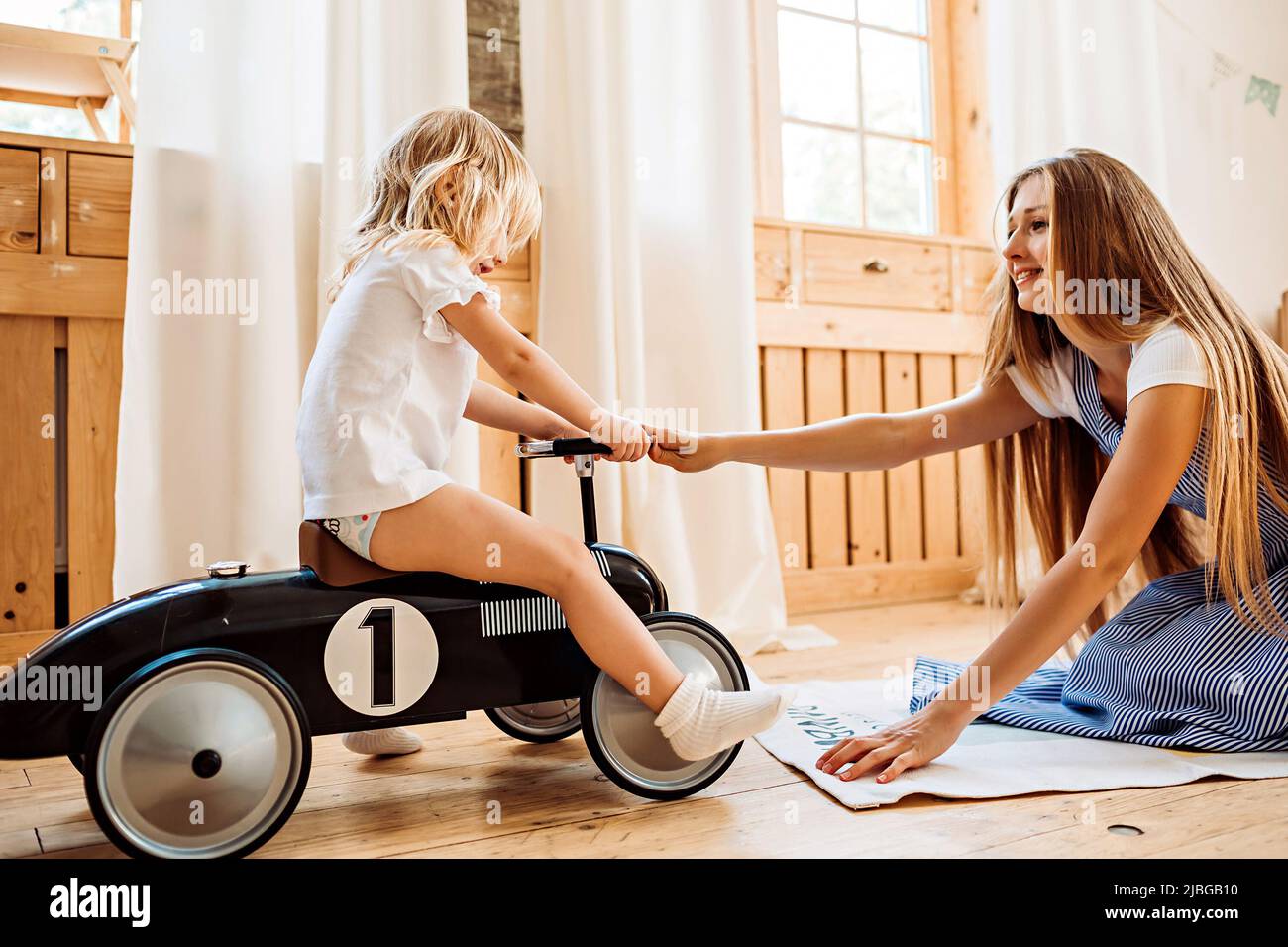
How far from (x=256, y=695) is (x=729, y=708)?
491 mm

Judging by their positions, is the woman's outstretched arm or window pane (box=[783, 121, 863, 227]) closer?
the woman's outstretched arm

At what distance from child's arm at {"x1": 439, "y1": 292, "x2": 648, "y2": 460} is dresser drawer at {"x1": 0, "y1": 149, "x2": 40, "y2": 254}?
3.37 ft

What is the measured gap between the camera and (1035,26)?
8.46ft

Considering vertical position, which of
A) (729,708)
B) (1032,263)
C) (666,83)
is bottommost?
(729,708)

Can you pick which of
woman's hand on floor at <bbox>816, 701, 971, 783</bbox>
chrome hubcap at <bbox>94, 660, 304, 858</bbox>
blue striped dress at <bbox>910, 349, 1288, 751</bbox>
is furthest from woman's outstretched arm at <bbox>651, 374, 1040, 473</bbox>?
chrome hubcap at <bbox>94, 660, 304, 858</bbox>

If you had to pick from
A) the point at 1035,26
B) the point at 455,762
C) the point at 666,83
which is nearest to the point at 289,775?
the point at 455,762

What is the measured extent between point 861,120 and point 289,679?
91.3 inches

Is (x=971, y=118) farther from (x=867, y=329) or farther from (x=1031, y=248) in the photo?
(x=1031, y=248)

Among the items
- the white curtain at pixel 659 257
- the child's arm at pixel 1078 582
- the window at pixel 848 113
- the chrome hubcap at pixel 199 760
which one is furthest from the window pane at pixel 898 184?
the chrome hubcap at pixel 199 760

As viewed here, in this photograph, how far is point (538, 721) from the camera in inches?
53.9

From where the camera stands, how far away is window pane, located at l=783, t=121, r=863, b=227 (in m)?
2.63

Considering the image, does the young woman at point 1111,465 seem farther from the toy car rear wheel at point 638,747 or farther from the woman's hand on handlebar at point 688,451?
the toy car rear wheel at point 638,747

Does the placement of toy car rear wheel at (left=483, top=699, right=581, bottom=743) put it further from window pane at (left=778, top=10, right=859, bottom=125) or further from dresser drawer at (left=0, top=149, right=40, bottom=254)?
window pane at (left=778, top=10, right=859, bottom=125)
